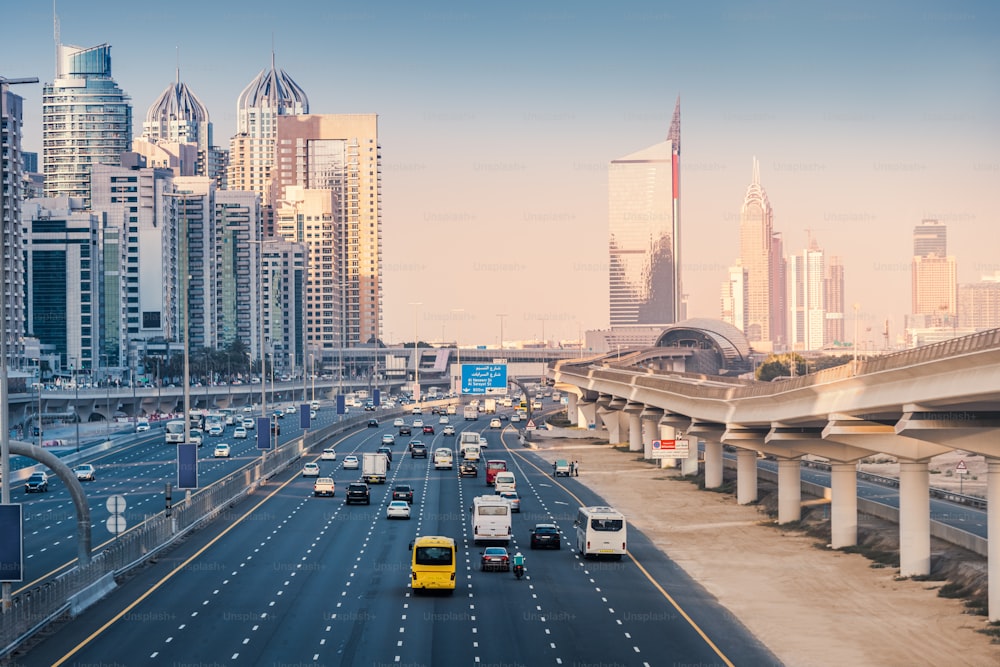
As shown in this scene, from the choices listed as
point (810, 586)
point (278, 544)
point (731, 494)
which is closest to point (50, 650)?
point (278, 544)

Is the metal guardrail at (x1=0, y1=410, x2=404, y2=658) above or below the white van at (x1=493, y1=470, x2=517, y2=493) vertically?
above

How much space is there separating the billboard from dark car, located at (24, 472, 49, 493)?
67.2 m

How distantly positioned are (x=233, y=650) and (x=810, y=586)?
2530 cm

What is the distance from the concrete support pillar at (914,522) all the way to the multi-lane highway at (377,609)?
9.28 m

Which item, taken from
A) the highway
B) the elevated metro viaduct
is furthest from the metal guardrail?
the elevated metro viaduct

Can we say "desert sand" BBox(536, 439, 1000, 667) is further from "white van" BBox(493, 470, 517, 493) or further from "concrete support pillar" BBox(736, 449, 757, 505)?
"white van" BBox(493, 470, 517, 493)

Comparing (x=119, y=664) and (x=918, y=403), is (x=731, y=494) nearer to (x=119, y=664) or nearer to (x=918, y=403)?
(x=918, y=403)

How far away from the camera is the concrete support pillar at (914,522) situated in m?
55.0

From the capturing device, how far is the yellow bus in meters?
47.9

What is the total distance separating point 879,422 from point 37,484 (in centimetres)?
5970

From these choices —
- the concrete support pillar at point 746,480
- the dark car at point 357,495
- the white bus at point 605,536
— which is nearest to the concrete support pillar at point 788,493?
the concrete support pillar at point 746,480

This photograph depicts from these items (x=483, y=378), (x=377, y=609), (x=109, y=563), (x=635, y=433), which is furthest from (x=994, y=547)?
(x=483, y=378)

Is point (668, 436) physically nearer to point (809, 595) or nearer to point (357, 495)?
point (357, 495)

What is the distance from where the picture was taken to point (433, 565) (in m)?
48.0
